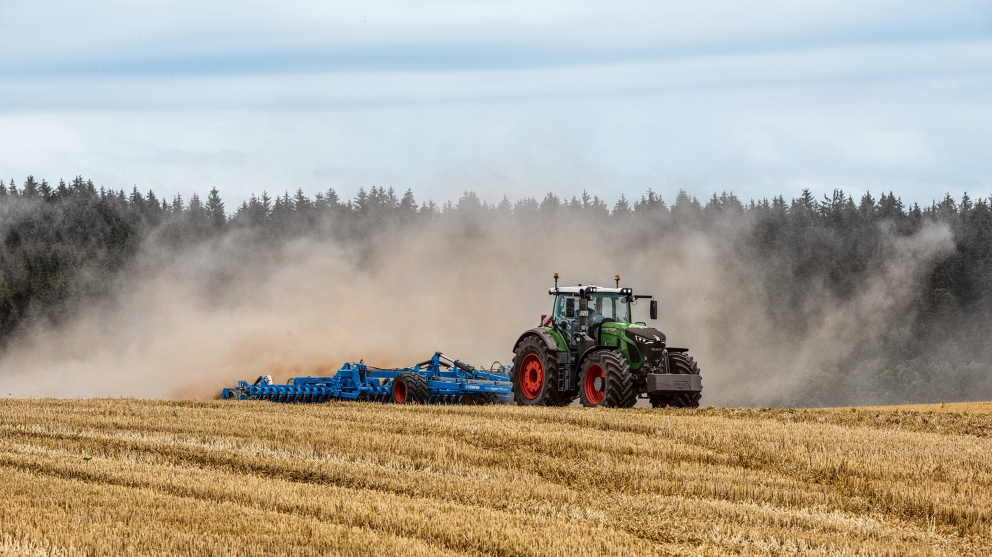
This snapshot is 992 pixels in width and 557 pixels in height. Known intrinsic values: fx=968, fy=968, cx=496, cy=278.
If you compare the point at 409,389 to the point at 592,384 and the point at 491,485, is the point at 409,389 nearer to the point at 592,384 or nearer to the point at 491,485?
the point at 592,384

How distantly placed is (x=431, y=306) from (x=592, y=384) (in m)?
18.2

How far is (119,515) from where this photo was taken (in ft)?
26.5

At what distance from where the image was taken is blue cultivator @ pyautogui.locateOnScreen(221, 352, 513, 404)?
2027 centimetres

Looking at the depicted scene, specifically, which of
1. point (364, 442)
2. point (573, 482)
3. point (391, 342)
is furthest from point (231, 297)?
point (573, 482)

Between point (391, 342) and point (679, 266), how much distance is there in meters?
14.4

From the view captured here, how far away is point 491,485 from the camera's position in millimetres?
9742

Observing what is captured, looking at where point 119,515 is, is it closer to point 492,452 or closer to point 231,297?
point 492,452

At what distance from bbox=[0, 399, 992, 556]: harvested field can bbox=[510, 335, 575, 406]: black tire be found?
2.68 metres

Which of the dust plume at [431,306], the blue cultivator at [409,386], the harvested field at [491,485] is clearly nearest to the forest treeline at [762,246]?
the dust plume at [431,306]

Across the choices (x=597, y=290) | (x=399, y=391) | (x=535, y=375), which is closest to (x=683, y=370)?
(x=597, y=290)

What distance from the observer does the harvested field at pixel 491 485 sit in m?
7.48

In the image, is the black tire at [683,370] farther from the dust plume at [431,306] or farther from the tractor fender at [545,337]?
the dust plume at [431,306]

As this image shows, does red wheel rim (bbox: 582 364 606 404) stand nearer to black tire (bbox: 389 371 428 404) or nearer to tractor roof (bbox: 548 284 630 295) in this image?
tractor roof (bbox: 548 284 630 295)

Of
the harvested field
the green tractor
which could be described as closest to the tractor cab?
the green tractor
